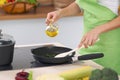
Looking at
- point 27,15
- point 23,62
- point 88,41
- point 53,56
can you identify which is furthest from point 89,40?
point 27,15

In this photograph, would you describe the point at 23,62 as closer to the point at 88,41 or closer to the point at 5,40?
the point at 5,40

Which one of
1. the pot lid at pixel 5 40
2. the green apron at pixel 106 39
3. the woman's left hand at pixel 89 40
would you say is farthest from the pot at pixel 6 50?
the green apron at pixel 106 39

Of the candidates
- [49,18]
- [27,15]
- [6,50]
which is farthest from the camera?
[27,15]

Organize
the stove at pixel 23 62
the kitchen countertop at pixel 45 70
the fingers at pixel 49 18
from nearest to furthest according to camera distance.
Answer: the kitchen countertop at pixel 45 70
the stove at pixel 23 62
the fingers at pixel 49 18

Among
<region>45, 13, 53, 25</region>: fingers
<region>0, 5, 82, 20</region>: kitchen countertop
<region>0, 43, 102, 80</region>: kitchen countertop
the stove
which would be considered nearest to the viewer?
<region>0, 43, 102, 80</region>: kitchen countertop

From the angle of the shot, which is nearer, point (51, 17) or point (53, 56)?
point (53, 56)

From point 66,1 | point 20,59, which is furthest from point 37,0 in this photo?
point 20,59

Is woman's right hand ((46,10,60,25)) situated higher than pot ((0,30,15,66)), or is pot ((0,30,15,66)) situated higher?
woman's right hand ((46,10,60,25))

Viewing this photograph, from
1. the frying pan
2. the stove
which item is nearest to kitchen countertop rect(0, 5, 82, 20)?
the stove

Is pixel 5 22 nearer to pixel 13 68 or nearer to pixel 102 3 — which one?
pixel 102 3

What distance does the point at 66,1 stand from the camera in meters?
2.61

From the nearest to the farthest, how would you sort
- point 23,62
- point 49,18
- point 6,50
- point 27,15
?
point 6,50
point 23,62
point 49,18
point 27,15

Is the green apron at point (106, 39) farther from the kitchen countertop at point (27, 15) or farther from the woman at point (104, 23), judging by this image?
the kitchen countertop at point (27, 15)

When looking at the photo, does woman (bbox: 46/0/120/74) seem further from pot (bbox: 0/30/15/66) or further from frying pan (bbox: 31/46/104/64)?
pot (bbox: 0/30/15/66)
